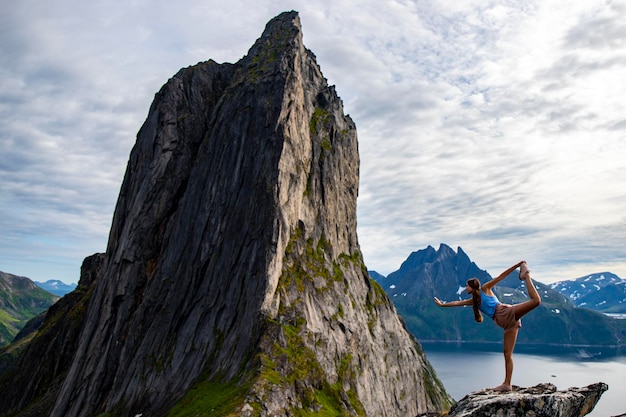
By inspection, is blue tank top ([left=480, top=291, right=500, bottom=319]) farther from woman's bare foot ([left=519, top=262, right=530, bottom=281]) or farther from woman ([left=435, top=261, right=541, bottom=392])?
woman's bare foot ([left=519, top=262, right=530, bottom=281])

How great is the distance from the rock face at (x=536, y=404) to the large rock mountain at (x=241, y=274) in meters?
39.1

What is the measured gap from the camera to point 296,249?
76.2 m

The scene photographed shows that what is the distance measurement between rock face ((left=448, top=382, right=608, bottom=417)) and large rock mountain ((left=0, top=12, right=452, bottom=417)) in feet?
128

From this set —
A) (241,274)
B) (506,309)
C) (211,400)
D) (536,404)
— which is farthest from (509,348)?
(241,274)

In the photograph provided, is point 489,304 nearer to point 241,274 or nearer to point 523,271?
point 523,271

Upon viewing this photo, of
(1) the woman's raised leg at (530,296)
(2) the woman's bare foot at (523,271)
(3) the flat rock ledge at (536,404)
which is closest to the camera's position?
(3) the flat rock ledge at (536,404)

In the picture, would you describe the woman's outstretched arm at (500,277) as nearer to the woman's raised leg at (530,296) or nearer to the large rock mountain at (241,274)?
the woman's raised leg at (530,296)

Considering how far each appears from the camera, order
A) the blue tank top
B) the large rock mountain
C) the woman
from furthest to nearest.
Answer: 1. the large rock mountain
2. the blue tank top
3. the woman

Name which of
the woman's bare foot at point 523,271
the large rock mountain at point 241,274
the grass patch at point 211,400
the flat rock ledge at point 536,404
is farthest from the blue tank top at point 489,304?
the large rock mountain at point 241,274

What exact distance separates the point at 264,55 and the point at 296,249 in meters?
47.8

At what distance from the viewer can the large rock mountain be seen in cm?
6100

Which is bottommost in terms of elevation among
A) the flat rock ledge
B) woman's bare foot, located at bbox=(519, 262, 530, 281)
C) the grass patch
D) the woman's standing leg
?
the grass patch

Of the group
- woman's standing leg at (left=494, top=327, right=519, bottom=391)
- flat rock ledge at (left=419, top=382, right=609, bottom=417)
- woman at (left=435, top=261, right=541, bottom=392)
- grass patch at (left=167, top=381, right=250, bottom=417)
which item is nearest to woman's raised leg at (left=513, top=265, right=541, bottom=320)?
woman at (left=435, top=261, right=541, bottom=392)

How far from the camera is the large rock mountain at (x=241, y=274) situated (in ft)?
200
